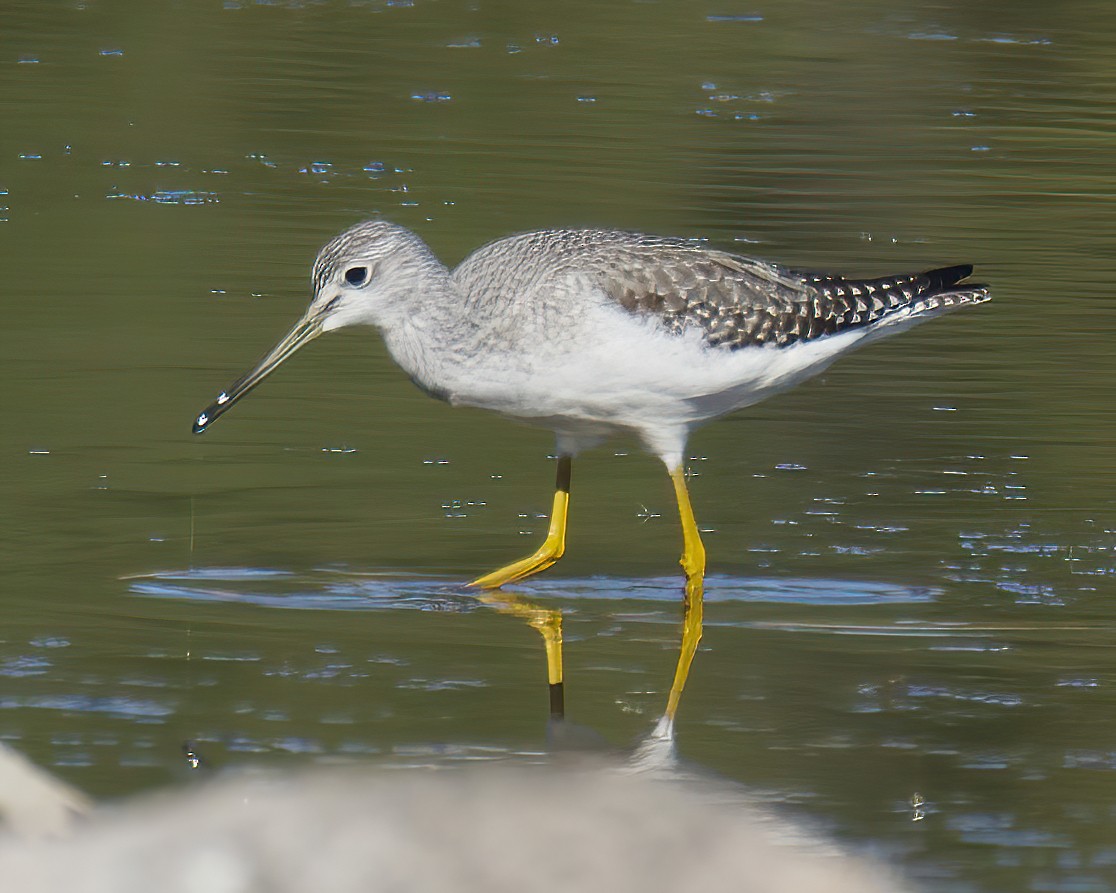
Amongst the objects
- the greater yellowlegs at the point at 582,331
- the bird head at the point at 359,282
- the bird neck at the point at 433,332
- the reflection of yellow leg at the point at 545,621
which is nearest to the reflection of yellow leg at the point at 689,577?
the greater yellowlegs at the point at 582,331

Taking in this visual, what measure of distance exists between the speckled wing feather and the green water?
29.2 inches

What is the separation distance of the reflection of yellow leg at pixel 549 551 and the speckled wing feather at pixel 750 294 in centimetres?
67

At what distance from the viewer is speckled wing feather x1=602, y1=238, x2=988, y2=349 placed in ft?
24.8

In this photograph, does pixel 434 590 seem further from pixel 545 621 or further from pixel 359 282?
pixel 359 282

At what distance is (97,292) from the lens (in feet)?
37.5

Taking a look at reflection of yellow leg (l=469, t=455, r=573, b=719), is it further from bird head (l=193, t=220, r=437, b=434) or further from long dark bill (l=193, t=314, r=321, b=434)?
long dark bill (l=193, t=314, r=321, b=434)

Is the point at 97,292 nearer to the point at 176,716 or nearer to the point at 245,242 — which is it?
the point at 245,242

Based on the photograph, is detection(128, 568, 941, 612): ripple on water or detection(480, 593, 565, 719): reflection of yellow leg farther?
detection(128, 568, 941, 612): ripple on water

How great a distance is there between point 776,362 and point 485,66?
10869 millimetres

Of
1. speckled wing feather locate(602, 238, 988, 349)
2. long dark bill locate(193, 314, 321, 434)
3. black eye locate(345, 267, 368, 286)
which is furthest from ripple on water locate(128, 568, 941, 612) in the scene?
black eye locate(345, 267, 368, 286)

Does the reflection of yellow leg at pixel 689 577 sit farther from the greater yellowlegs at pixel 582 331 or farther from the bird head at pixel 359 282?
the bird head at pixel 359 282

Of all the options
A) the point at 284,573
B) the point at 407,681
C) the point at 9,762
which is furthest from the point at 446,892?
the point at 284,573

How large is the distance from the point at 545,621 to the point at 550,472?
179cm

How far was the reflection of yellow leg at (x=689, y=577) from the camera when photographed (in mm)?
6875
